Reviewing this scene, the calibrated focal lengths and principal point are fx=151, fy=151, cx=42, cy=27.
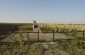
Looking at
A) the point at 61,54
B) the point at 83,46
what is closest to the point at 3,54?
the point at 61,54

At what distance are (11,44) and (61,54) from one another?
5528 millimetres

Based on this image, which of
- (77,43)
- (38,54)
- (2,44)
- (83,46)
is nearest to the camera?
(38,54)

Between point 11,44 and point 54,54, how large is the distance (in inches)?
207

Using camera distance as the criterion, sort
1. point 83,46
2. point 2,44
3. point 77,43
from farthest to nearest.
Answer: point 2,44, point 77,43, point 83,46

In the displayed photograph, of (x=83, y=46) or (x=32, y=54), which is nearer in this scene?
(x=32, y=54)

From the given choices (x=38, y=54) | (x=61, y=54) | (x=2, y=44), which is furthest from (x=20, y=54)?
(x=2, y=44)

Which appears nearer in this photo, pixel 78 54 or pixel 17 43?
pixel 78 54

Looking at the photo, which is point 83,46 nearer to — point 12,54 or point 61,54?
point 61,54

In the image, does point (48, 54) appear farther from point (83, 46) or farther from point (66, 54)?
point (83, 46)

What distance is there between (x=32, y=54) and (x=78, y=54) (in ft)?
9.26

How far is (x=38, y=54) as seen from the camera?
9156 millimetres

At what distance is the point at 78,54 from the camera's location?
9.30 meters

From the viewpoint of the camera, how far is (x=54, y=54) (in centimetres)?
937

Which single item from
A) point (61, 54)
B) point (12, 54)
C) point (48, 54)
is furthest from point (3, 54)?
point (61, 54)
